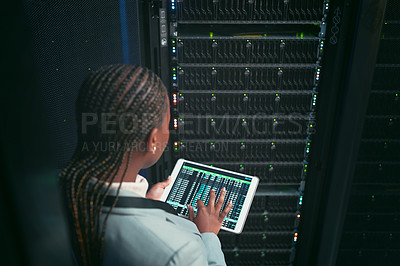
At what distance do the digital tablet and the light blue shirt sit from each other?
78 centimetres

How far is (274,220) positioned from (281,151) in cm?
60

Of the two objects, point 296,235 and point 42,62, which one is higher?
point 42,62

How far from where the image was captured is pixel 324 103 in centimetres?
193

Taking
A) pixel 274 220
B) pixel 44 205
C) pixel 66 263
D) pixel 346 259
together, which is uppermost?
pixel 44 205

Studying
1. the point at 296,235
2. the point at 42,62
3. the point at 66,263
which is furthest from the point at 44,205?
the point at 296,235

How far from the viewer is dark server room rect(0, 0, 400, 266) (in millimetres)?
1014

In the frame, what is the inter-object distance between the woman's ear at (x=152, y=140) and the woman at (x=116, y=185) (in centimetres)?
2

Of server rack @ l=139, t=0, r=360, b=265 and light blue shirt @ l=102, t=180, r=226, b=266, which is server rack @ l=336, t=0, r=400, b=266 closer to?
server rack @ l=139, t=0, r=360, b=265

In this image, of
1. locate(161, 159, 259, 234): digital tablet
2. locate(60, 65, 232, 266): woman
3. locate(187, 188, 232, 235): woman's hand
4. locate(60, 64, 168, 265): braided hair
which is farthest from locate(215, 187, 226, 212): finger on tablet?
locate(60, 64, 168, 265): braided hair

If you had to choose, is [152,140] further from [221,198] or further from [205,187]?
[205,187]

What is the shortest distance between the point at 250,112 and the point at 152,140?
111cm

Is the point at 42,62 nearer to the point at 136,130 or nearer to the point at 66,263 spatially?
the point at 136,130

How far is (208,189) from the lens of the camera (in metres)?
1.81

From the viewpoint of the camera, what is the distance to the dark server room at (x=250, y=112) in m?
1.01
